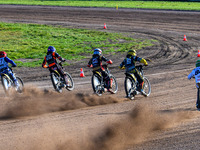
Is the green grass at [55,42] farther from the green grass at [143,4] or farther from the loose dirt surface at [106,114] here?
the green grass at [143,4]

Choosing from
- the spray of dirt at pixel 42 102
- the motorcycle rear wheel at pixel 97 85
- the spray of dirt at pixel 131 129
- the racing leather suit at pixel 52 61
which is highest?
the racing leather suit at pixel 52 61

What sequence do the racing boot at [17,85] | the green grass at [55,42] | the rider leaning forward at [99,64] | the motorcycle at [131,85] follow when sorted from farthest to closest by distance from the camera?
the green grass at [55,42]
the racing boot at [17,85]
the rider leaning forward at [99,64]
the motorcycle at [131,85]

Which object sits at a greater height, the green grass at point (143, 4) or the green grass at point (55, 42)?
the green grass at point (143, 4)

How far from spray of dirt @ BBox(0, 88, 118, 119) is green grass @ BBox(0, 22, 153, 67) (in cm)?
735

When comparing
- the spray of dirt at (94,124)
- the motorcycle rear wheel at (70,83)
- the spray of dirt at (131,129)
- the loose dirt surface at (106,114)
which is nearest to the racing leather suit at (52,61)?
the motorcycle rear wheel at (70,83)

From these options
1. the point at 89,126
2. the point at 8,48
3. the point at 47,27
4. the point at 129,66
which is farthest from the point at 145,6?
the point at 89,126

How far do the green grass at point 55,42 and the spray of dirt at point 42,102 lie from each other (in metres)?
7.35

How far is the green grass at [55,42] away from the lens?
24547 millimetres

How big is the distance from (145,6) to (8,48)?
2789 centimetres

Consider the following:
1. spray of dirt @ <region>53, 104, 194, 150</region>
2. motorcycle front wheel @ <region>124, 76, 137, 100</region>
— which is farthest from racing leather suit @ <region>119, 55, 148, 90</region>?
spray of dirt @ <region>53, 104, 194, 150</region>

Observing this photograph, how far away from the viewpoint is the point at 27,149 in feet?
30.2

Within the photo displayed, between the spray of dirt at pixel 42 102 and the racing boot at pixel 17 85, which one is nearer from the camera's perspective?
the spray of dirt at pixel 42 102

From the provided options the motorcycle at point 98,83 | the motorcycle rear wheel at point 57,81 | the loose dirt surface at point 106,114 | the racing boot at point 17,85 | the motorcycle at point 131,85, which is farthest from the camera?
the motorcycle rear wheel at point 57,81

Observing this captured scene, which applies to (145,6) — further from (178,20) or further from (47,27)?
(47,27)
